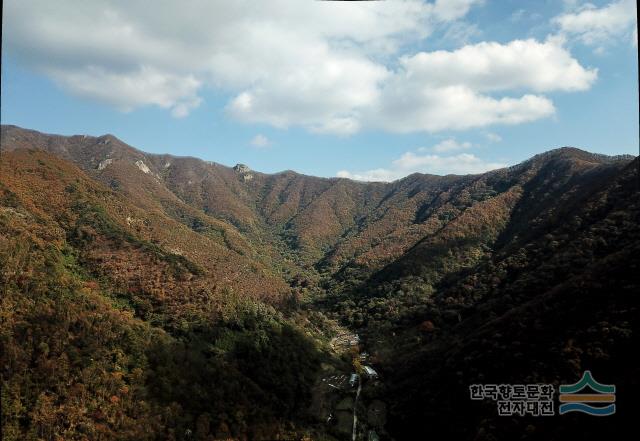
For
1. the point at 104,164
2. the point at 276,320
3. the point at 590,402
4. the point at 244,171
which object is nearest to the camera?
the point at 590,402

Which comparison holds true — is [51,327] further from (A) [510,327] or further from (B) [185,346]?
(A) [510,327]

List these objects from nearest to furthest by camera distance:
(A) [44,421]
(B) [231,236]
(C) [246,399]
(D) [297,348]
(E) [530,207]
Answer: (A) [44,421], (C) [246,399], (D) [297,348], (E) [530,207], (B) [231,236]

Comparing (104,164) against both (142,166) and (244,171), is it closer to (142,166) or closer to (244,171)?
(142,166)

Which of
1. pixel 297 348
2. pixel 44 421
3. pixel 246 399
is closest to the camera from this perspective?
pixel 44 421

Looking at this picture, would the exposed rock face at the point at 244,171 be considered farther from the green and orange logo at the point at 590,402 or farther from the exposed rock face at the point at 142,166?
the green and orange logo at the point at 590,402

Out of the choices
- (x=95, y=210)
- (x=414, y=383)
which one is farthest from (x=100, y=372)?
(x=95, y=210)

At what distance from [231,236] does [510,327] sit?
75.7 metres

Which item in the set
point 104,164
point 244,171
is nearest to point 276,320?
point 104,164

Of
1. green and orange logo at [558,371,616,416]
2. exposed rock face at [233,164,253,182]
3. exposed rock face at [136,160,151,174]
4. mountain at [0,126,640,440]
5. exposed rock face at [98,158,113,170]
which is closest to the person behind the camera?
green and orange logo at [558,371,616,416]

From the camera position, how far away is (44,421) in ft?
62.7

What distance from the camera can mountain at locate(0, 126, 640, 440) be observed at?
852 inches

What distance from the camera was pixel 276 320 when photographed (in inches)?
1697

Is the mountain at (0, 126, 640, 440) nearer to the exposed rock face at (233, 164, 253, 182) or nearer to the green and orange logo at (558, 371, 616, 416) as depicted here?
the green and orange logo at (558, 371, 616, 416)

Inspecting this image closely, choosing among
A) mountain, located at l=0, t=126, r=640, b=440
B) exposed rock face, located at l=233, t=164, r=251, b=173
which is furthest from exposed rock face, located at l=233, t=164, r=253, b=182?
mountain, located at l=0, t=126, r=640, b=440
